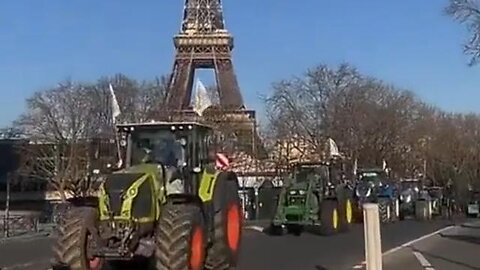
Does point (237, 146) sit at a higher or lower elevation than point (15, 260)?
higher

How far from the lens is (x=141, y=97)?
67.1m

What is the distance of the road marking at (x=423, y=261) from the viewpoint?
19.4m

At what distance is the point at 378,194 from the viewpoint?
44125 mm

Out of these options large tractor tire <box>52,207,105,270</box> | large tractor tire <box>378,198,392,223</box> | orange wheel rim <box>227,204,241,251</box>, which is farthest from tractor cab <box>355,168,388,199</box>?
large tractor tire <box>52,207,105,270</box>

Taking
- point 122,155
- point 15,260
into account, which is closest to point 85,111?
point 15,260

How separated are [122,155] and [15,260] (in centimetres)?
593

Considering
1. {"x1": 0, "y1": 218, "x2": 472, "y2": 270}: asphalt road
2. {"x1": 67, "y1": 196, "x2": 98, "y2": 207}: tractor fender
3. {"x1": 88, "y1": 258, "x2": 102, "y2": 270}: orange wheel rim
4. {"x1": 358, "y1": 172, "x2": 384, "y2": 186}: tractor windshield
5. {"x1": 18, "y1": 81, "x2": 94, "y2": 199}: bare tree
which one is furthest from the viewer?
{"x1": 18, "y1": 81, "x2": 94, "y2": 199}: bare tree

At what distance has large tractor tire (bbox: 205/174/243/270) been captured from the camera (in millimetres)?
17172

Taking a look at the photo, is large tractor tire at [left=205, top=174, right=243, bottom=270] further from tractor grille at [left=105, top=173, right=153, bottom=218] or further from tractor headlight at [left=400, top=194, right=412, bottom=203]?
tractor headlight at [left=400, top=194, right=412, bottom=203]

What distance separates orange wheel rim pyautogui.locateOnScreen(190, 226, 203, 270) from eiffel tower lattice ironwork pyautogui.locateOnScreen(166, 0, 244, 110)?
55.7m

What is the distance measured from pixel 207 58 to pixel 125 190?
59988 millimetres

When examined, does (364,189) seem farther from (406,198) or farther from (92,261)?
(92,261)

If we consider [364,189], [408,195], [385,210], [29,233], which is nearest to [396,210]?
[364,189]

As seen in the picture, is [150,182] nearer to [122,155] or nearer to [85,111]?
[122,155]
